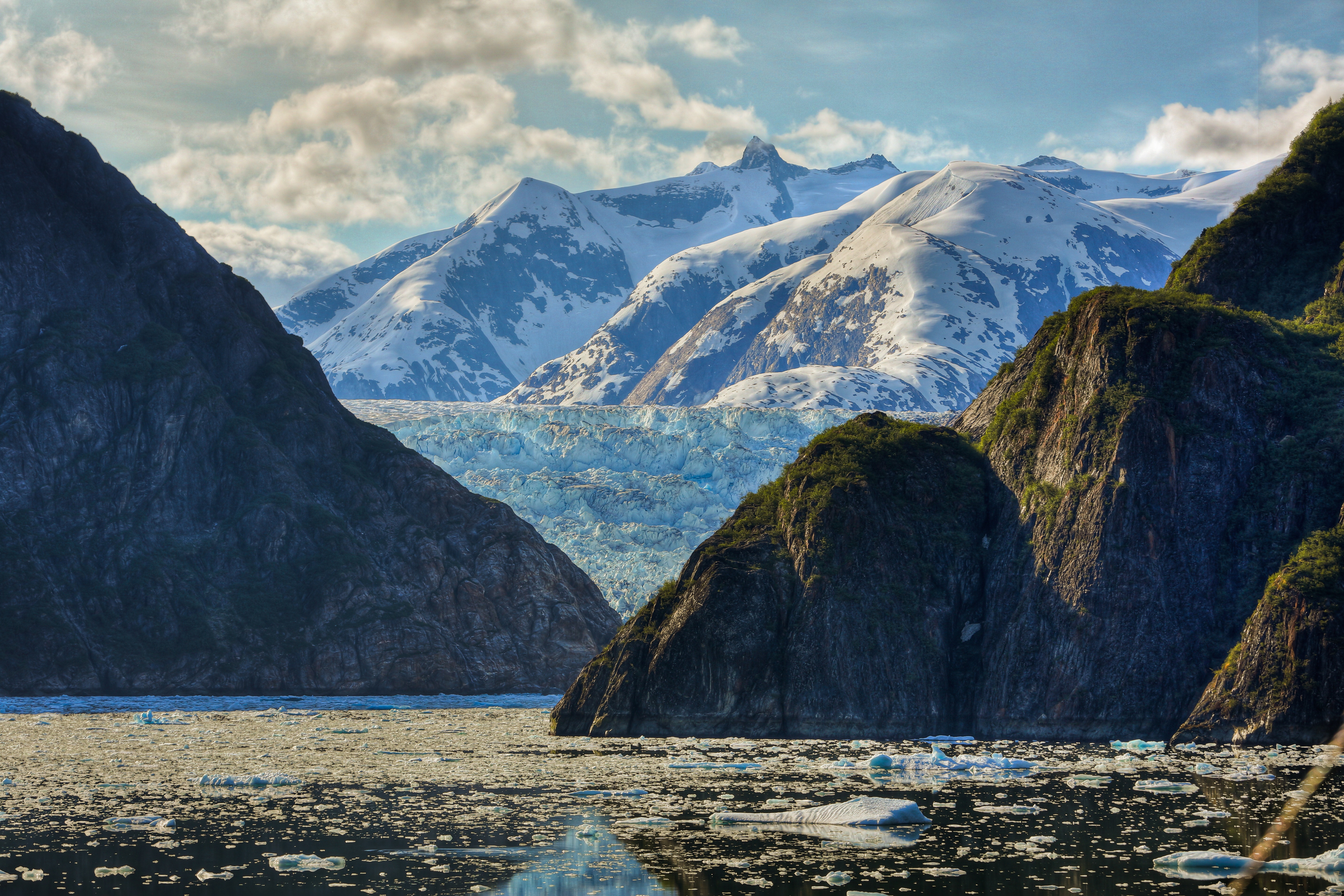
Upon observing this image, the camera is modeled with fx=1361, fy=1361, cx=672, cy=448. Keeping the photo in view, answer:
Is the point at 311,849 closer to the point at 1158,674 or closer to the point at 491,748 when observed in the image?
the point at 491,748

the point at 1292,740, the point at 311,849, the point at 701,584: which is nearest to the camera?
the point at 311,849

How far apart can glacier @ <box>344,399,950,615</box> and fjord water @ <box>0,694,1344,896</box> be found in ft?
274

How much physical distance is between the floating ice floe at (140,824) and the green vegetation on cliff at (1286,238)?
70031 mm

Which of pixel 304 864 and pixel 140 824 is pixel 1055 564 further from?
pixel 140 824

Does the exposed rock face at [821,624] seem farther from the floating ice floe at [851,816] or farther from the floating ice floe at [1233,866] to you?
the floating ice floe at [1233,866]

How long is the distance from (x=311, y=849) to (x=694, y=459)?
133720 millimetres

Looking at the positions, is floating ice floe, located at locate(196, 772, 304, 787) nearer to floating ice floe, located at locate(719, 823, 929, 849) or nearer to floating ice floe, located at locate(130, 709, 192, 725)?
floating ice floe, located at locate(719, 823, 929, 849)

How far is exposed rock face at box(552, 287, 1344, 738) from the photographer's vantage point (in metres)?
65.7

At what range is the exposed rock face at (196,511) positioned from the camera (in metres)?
114

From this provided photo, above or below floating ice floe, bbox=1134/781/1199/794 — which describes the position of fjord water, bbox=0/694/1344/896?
below

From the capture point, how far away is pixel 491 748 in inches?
2499

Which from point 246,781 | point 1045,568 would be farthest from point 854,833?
point 1045,568

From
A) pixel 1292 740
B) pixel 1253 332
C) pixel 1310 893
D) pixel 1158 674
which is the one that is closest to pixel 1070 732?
pixel 1158 674

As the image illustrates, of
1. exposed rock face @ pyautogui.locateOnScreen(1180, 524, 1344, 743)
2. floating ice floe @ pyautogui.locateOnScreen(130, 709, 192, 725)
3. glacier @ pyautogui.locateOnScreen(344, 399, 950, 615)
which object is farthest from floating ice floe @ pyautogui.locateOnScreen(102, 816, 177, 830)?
glacier @ pyautogui.locateOnScreen(344, 399, 950, 615)
